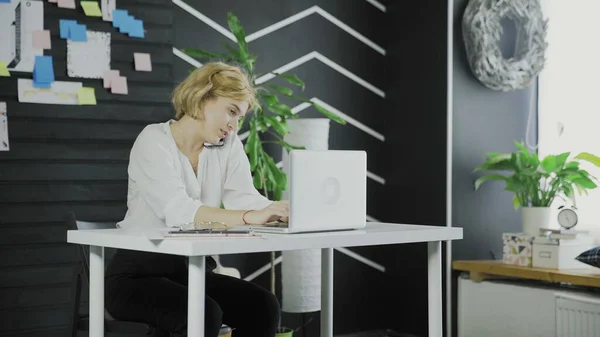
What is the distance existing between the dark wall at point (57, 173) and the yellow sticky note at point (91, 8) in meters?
0.02

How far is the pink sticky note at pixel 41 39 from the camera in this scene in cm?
354

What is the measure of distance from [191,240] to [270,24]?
2587 millimetres

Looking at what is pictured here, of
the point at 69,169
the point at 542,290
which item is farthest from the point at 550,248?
the point at 69,169

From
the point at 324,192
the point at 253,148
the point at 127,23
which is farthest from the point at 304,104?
the point at 324,192

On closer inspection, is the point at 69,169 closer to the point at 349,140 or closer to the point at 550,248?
the point at 349,140

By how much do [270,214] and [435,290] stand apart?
646 millimetres

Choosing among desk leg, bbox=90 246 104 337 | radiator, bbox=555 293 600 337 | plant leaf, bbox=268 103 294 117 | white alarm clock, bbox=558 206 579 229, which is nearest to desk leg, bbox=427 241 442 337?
desk leg, bbox=90 246 104 337

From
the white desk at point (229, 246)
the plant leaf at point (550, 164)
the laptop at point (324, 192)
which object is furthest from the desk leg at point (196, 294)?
the plant leaf at point (550, 164)

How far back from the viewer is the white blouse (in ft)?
8.29

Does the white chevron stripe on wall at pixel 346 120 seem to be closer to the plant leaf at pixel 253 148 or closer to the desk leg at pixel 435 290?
the plant leaf at pixel 253 148

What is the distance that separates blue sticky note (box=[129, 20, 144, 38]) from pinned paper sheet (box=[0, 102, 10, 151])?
674mm

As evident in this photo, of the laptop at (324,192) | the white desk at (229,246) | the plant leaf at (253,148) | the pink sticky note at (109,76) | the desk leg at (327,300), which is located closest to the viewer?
the white desk at (229,246)

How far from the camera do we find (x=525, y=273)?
A: 156 inches

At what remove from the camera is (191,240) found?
2.03 metres
